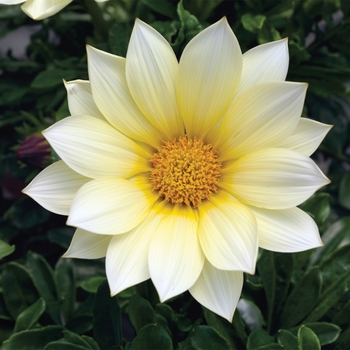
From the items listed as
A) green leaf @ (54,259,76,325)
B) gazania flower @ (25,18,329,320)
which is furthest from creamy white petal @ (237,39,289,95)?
green leaf @ (54,259,76,325)

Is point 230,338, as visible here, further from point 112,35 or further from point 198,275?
point 112,35

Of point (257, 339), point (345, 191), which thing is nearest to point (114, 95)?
point (257, 339)

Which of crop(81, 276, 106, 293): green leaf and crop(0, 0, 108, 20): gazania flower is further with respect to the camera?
crop(81, 276, 106, 293): green leaf

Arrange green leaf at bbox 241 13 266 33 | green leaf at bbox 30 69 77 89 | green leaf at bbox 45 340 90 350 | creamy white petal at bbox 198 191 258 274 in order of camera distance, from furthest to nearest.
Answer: green leaf at bbox 30 69 77 89 → green leaf at bbox 241 13 266 33 → green leaf at bbox 45 340 90 350 → creamy white petal at bbox 198 191 258 274

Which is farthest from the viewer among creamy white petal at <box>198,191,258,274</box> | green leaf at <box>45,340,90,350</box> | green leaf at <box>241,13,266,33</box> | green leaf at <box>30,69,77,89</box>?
green leaf at <box>30,69,77,89</box>

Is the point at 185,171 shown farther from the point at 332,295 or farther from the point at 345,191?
the point at 345,191

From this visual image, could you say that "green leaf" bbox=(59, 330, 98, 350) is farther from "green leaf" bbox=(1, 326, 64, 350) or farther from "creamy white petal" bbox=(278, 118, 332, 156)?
"creamy white petal" bbox=(278, 118, 332, 156)

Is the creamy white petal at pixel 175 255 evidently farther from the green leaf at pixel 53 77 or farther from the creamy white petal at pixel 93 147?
the green leaf at pixel 53 77

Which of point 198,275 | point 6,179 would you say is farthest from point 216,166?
point 6,179
